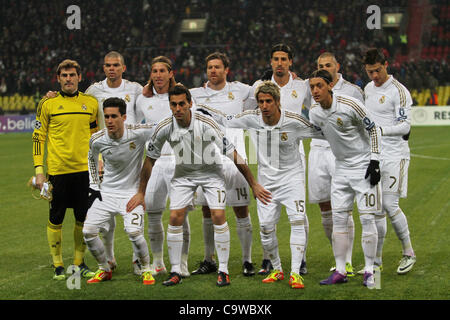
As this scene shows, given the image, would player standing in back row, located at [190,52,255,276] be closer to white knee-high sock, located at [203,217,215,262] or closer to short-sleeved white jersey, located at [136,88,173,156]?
white knee-high sock, located at [203,217,215,262]

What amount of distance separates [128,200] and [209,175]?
0.91m

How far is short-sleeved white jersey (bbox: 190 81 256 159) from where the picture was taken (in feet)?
25.7

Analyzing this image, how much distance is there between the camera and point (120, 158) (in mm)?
7273

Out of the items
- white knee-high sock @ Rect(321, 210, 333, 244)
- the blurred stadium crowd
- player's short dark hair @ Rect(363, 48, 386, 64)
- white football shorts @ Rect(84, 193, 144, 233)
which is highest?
the blurred stadium crowd

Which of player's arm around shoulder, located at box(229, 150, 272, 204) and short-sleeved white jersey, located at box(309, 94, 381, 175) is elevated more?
short-sleeved white jersey, located at box(309, 94, 381, 175)

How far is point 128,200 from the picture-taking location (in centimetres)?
723

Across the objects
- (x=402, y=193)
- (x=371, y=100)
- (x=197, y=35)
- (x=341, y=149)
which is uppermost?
(x=197, y=35)

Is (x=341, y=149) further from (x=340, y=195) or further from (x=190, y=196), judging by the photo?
(x=190, y=196)

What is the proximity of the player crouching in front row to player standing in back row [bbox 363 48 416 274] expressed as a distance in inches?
99.4

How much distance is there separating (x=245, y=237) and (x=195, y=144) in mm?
1332

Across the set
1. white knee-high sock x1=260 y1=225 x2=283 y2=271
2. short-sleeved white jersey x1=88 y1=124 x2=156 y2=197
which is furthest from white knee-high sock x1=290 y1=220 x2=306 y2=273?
short-sleeved white jersey x1=88 y1=124 x2=156 y2=197
